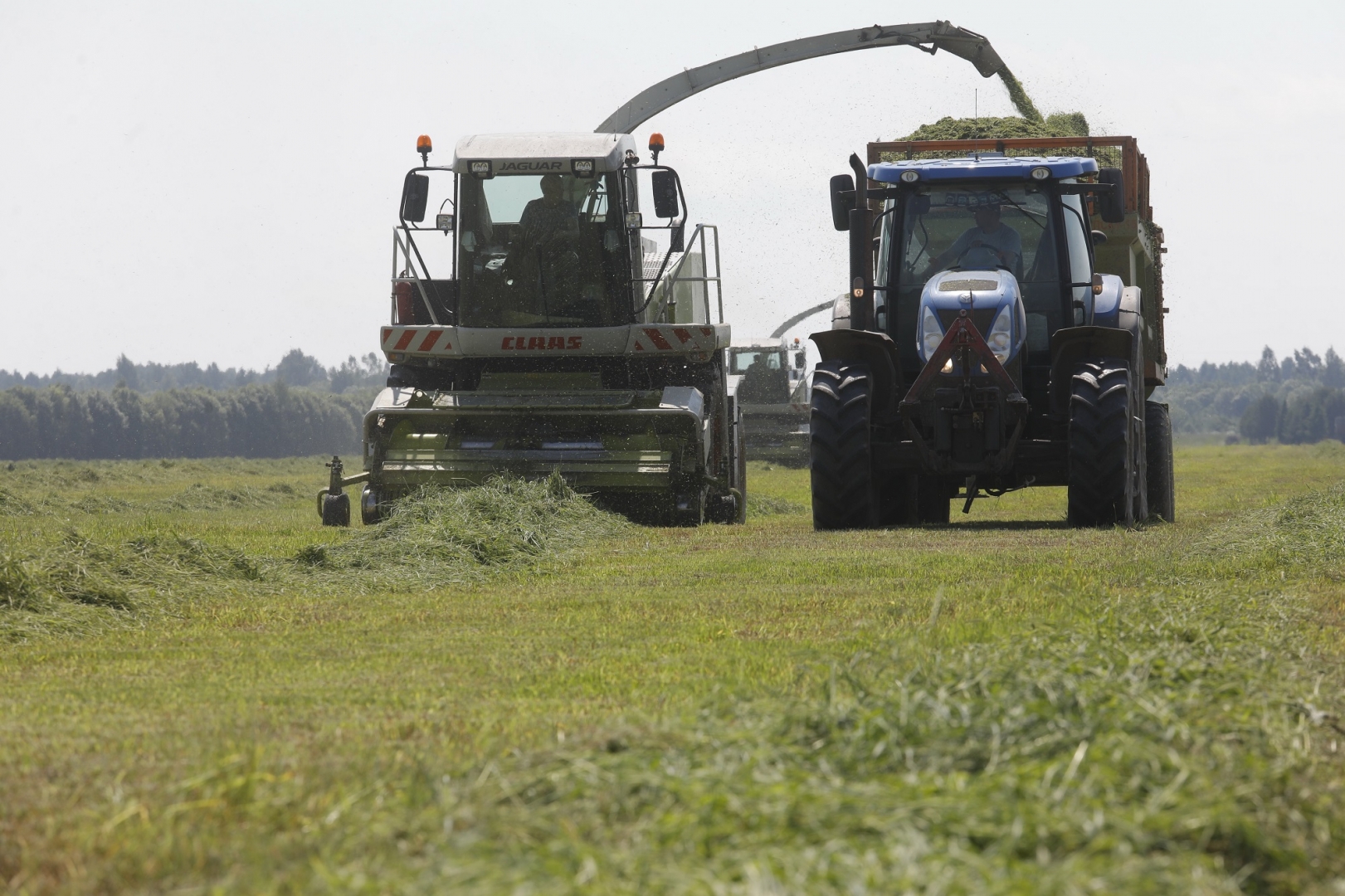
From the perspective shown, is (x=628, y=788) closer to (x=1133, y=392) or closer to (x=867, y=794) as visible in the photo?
(x=867, y=794)

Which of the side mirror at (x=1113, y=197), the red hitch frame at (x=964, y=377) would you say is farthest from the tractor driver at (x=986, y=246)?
the red hitch frame at (x=964, y=377)

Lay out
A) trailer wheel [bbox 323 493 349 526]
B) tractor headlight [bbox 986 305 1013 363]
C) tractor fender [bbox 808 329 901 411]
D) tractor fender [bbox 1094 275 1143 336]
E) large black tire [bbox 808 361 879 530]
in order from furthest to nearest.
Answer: trailer wheel [bbox 323 493 349 526] < tractor fender [bbox 1094 275 1143 336] < tractor fender [bbox 808 329 901 411] < large black tire [bbox 808 361 879 530] < tractor headlight [bbox 986 305 1013 363]

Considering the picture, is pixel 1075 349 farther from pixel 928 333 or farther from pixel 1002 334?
pixel 928 333

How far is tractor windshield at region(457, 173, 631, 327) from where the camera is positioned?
14445 millimetres

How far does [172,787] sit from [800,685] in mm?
1941

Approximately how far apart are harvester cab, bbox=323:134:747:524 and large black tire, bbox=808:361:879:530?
204 centimetres

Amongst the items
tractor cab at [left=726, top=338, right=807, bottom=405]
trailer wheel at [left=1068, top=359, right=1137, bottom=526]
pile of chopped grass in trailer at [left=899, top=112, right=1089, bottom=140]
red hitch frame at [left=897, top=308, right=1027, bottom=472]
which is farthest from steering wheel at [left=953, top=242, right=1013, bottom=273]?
tractor cab at [left=726, top=338, right=807, bottom=405]

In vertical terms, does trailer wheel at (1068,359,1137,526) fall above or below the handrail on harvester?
below

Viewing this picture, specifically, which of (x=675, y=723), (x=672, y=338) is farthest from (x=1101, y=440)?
(x=675, y=723)

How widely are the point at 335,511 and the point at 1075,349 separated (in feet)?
22.1

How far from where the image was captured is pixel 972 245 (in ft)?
40.5

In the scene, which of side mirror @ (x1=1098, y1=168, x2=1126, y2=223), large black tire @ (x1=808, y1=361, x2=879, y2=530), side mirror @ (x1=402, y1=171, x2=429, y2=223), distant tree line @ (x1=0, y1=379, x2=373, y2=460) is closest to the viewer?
large black tire @ (x1=808, y1=361, x2=879, y2=530)

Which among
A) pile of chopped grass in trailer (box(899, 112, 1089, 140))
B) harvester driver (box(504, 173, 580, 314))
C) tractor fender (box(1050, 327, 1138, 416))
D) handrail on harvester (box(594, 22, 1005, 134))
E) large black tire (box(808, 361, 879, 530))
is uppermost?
handrail on harvester (box(594, 22, 1005, 134))

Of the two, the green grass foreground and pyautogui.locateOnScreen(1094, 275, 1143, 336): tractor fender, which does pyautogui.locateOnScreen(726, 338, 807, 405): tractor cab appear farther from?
the green grass foreground
